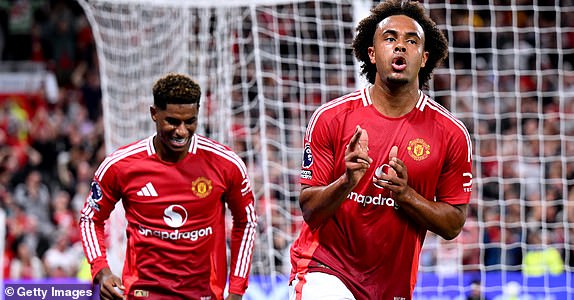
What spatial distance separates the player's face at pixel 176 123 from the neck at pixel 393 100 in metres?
1.17

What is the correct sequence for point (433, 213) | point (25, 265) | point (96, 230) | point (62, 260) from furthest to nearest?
→ point (25, 265) < point (62, 260) < point (96, 230) < point (433, 213)

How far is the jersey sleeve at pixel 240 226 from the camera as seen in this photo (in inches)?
212

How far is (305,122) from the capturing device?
10930 millimetres

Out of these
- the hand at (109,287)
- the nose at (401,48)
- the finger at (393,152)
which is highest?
the nose at (401,48)

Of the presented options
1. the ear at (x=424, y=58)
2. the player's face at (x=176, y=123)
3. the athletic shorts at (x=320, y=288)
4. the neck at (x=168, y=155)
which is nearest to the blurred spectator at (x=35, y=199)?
the neck at (x=168, y=155)

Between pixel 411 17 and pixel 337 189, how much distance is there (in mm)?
1031

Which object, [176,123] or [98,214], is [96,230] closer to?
[98,214]

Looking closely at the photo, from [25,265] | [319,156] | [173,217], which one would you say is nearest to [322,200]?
[319,156]

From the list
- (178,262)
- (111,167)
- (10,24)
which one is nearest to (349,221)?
(178,262)

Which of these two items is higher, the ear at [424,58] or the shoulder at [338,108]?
the ear at [424,58]

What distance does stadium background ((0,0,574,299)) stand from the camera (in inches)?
A: 341

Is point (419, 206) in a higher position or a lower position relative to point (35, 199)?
higher

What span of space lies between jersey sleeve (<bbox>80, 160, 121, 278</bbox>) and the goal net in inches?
106

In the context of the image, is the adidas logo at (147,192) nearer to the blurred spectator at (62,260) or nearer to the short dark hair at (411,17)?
the short dark hair at (411,17)
